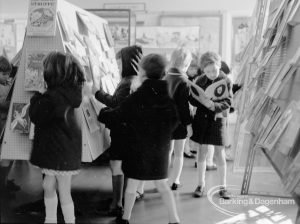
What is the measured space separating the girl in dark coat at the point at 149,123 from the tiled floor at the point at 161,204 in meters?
0.47

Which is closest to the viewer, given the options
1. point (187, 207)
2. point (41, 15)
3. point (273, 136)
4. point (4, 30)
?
point (273, 136)

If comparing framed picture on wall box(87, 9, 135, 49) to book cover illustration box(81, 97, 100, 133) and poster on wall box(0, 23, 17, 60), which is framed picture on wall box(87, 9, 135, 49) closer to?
poster on wall box(0, 23, 17, 60)

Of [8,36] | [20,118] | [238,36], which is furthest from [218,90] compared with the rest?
[8,36]

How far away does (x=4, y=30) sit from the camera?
19.5ft

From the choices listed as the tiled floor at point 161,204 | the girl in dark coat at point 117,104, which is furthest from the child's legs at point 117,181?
the tiled floor at point 161,204

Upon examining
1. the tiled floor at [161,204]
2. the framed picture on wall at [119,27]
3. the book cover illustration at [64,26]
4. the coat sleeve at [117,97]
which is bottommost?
the tiled floor at [161,204]

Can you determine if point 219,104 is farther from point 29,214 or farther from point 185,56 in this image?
point 29,214

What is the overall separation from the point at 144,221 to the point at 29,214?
780 millimetres

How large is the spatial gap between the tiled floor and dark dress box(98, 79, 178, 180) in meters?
0.47

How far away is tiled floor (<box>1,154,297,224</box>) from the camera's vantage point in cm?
234

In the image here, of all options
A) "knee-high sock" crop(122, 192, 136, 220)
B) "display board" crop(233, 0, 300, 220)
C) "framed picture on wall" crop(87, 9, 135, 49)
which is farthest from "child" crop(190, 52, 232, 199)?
"framed picture on wall" crop(87, 9, 135, 49)

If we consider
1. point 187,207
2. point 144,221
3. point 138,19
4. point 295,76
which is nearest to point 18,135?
point 144,221

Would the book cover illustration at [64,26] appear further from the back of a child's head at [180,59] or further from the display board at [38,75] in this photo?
the back of a child's head at [180,59]

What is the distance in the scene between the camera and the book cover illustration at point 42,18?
222cm
